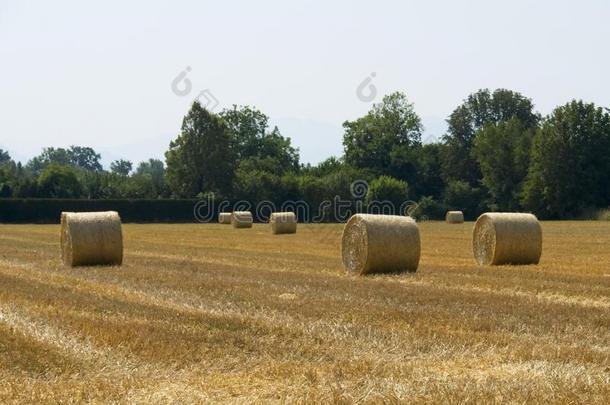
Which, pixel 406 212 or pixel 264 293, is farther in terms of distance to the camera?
pixel 406 212

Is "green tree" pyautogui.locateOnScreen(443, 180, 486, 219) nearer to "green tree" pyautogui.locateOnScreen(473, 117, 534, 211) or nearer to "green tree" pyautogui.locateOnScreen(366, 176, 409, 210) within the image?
"green tree" pyautogui.locateOnScreen(473, 117, 534, 211)

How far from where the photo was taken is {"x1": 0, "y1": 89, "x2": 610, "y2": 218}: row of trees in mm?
80750

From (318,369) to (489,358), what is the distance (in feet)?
6.54

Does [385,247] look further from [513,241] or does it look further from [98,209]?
[98,209]

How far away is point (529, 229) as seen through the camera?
78.3ft

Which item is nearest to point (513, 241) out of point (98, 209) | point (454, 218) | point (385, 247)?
point (385, 247)

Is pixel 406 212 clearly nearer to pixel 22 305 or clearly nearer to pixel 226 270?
pixel 226 270

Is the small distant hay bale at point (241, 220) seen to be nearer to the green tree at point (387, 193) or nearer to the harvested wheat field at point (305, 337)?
the green tree at point (387, 193)

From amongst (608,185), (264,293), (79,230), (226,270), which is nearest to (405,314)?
(264,293)

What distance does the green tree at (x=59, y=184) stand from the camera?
91.6 metres

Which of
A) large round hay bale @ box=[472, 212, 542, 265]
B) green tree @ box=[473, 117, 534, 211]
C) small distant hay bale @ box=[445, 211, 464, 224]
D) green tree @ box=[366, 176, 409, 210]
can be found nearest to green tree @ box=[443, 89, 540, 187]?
green tree @ box=[473, 117, 534, 211]

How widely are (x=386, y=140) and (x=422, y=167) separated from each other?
29.7ft

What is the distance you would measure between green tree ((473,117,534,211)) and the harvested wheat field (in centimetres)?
7287

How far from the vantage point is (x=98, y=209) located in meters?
76.4
